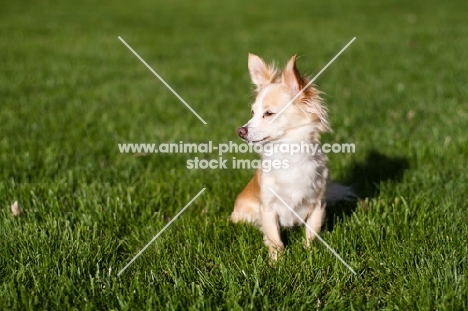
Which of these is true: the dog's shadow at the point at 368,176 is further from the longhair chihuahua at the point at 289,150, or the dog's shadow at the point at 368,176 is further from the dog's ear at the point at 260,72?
the dog's ear at the point at 260,72

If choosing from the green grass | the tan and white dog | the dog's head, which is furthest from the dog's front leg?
the dog's head

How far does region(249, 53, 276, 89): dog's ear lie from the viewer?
3248 mm

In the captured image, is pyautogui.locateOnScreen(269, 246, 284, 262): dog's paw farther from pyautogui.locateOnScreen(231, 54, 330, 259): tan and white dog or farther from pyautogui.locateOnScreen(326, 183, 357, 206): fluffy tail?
pyautogui.locateOnScreen(326, 183, 357, 206): fluffy tail

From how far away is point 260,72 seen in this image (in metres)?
3.30

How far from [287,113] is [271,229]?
2.34 ft

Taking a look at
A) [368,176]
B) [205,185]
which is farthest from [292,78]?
[368,176]

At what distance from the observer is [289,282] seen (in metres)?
2.57

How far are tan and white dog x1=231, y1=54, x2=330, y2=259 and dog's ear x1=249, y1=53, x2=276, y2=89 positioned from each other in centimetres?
17

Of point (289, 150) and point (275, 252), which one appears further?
point (289, 150)

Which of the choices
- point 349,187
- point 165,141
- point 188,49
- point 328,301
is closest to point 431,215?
point 349,187

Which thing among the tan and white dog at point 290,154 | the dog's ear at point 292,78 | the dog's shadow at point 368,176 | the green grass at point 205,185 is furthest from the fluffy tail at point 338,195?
the dog's ear at point 292,78

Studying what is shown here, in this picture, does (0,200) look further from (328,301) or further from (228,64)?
(228,64)

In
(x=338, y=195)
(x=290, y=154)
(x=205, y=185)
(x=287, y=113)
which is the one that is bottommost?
(x=205, y=185)

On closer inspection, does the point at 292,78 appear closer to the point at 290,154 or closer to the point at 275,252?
the point at 290,154
